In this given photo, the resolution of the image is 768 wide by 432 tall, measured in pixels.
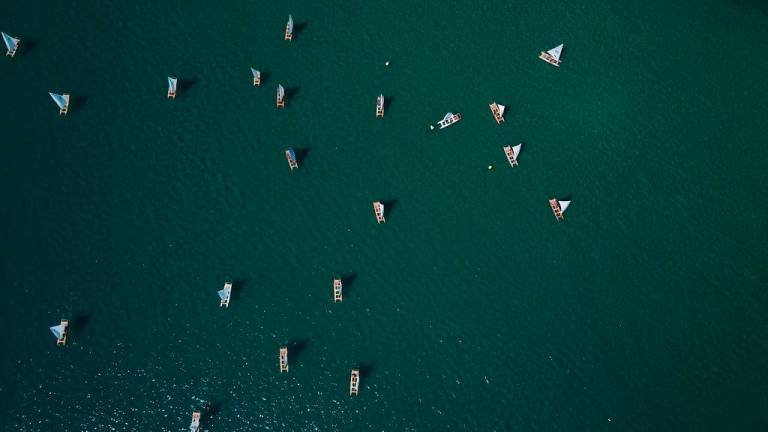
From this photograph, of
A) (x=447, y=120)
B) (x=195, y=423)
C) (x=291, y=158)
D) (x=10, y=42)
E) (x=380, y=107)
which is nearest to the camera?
(x=195, y=423)

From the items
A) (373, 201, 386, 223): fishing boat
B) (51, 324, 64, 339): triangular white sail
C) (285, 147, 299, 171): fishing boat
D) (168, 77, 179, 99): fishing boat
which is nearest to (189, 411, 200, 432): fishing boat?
(51, 324, 64, 339): triangular white sail

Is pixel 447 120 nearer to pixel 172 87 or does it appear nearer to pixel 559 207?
pixel 559 207

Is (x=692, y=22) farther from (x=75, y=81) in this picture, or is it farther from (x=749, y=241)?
(x=75, y=81)

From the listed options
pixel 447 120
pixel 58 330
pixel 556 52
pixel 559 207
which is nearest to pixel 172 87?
pixel 58 330

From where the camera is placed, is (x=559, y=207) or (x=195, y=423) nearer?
(x=195, y=423)

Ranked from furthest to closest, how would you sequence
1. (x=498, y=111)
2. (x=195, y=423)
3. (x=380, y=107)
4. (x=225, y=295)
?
(x=498, y=111)
(x=380, y=107)
(x=225, y=295)
(x=195, y=423)

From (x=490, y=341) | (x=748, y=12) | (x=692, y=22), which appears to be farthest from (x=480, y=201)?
(x=748, y=12)
